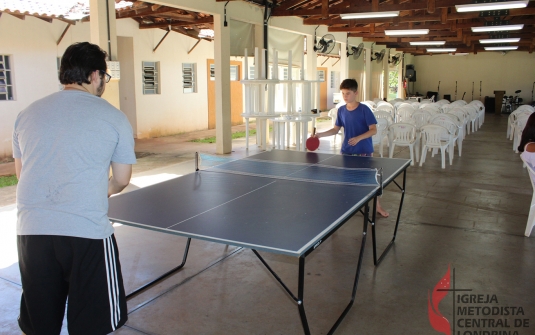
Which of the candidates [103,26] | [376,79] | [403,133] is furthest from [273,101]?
[376,79]

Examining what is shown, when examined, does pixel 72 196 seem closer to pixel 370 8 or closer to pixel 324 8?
pixel 370 8

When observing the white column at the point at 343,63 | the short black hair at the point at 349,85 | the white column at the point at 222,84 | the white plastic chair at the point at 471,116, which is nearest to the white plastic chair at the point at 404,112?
the white plastic chair at the point at 471,116

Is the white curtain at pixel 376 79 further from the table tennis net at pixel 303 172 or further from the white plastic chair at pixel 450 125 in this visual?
the table tennis net at pixel 303 172

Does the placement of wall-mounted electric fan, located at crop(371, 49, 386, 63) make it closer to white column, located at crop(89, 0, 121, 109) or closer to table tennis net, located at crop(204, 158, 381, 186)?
white column, located at crop(89, 0, 121, 109)

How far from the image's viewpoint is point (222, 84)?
9.73 metres

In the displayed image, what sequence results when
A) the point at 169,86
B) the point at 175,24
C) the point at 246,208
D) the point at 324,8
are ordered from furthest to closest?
the point at 169,86 → the point at 175,24 → the point at 324,8 → the point at 246,208

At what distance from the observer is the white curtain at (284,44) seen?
1141cm

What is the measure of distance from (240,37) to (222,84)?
1361 mm

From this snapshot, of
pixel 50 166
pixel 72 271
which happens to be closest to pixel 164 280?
pixel 72 271

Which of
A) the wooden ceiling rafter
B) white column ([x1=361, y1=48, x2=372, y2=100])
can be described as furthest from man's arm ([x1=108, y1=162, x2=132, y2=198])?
white column ([x1=361, y1=48, x2=372, y2=100])

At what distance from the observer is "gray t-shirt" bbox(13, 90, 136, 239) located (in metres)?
1.85

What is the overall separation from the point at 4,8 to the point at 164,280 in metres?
6.68

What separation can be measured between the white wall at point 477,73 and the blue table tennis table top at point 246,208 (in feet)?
82.4

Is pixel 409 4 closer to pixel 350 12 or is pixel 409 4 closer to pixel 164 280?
pixel 350 12
